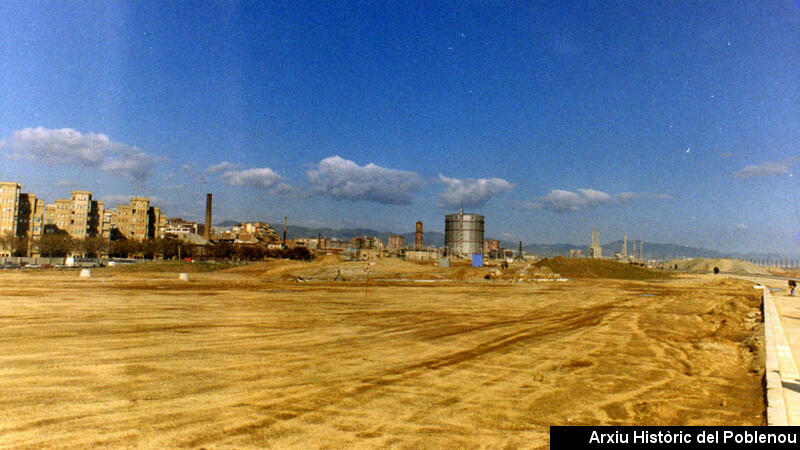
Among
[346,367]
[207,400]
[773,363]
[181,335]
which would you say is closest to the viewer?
[207,400]

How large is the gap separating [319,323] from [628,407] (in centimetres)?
1203

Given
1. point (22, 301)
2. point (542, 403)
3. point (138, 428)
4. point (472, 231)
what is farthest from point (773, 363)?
point (472, 231)

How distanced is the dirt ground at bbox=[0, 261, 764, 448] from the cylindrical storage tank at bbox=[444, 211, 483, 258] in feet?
354

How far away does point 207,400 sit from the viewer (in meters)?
8.30

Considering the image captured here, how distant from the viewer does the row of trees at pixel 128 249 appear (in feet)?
294

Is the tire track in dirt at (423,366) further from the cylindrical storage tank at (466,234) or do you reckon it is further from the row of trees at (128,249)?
the cylindrical storage tank at (466,234)

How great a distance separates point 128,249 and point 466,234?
8057 centimetres

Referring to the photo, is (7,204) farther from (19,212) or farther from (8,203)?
(19,212)

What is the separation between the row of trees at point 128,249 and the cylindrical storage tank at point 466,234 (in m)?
40.0

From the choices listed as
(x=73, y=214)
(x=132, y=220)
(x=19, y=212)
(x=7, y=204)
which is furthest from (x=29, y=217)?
(x=132, y=220)

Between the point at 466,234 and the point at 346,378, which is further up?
the point at 466,234

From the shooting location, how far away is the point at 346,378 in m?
10.1

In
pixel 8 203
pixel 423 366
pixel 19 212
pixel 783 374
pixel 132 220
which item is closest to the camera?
pixel 783 374

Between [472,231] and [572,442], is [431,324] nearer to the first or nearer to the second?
[572,442]
